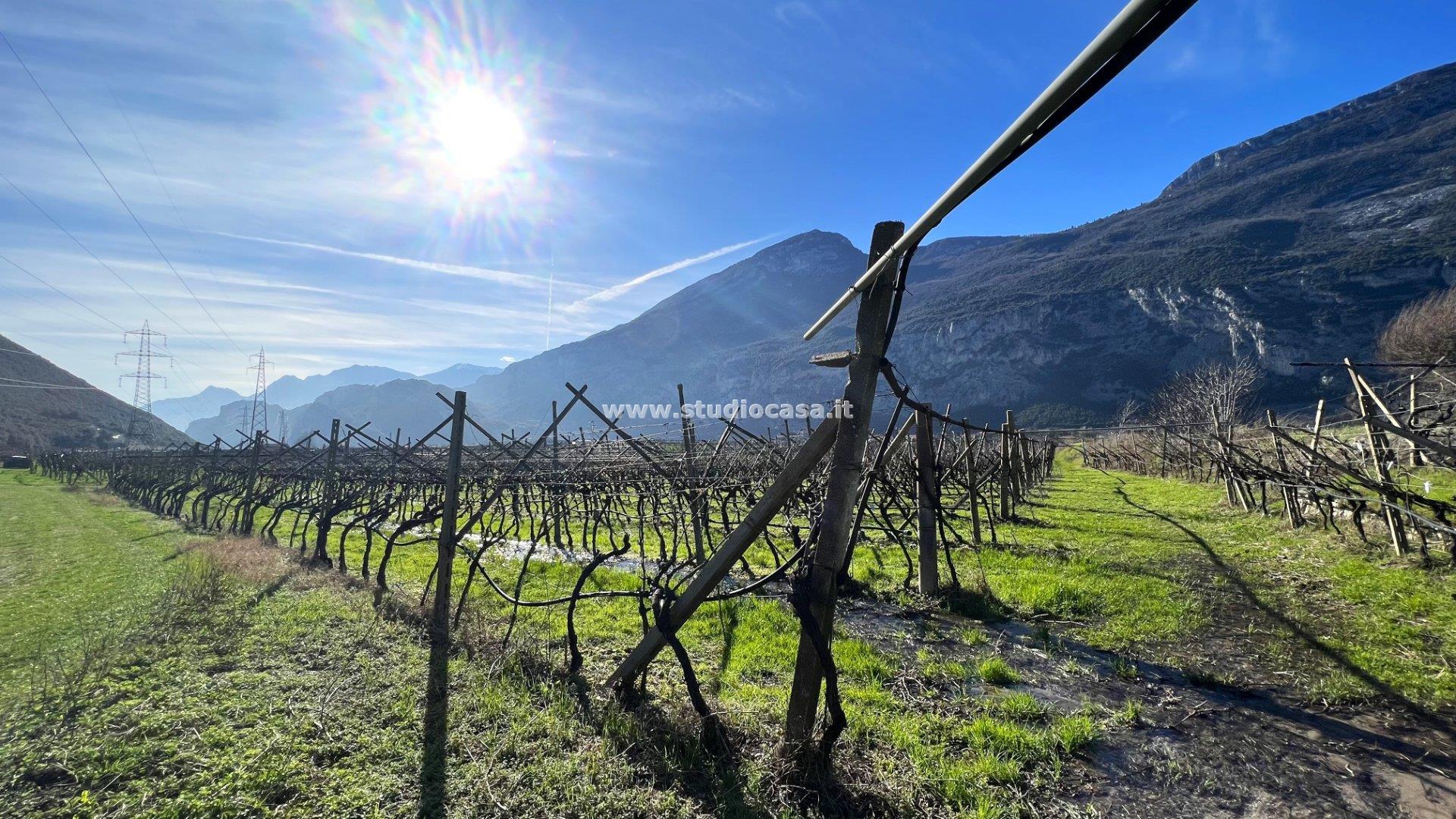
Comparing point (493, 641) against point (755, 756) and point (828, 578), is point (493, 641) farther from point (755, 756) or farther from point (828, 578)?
point (828, 578)

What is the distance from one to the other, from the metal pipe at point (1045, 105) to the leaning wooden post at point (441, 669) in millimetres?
4459

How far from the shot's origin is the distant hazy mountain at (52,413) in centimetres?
6531

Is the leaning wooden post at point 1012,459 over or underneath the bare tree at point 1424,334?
underneath

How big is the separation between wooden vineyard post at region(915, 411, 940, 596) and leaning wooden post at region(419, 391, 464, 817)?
5664mm

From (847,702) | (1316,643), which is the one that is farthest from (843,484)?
(1316,643)

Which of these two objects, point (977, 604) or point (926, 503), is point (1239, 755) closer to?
point (977, 604)

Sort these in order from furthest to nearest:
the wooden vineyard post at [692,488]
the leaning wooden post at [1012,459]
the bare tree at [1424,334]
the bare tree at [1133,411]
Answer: the bare tree at [1133,411]
the bare tree at [1424,334]
the leaning wooden post at [1012,459]
the wooden vineyard post at [692,488]

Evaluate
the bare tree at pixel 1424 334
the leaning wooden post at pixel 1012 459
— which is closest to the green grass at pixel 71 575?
the leaning wooden post at pixel 1012 459

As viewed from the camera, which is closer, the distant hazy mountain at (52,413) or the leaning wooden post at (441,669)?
the leaning wooden post at (441,669)

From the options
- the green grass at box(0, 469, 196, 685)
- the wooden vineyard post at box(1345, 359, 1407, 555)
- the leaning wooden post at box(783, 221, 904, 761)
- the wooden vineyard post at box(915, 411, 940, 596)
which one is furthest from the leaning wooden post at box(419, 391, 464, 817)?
the wooden vineyard post at box(1345, 359, 1407, 555)

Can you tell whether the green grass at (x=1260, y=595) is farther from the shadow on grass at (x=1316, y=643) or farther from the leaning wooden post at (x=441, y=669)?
the leaning wooden post at (x=441, y=669)

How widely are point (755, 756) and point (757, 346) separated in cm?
16377

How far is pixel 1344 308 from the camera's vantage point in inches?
2559

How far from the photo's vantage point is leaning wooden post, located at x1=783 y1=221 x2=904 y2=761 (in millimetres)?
3184
